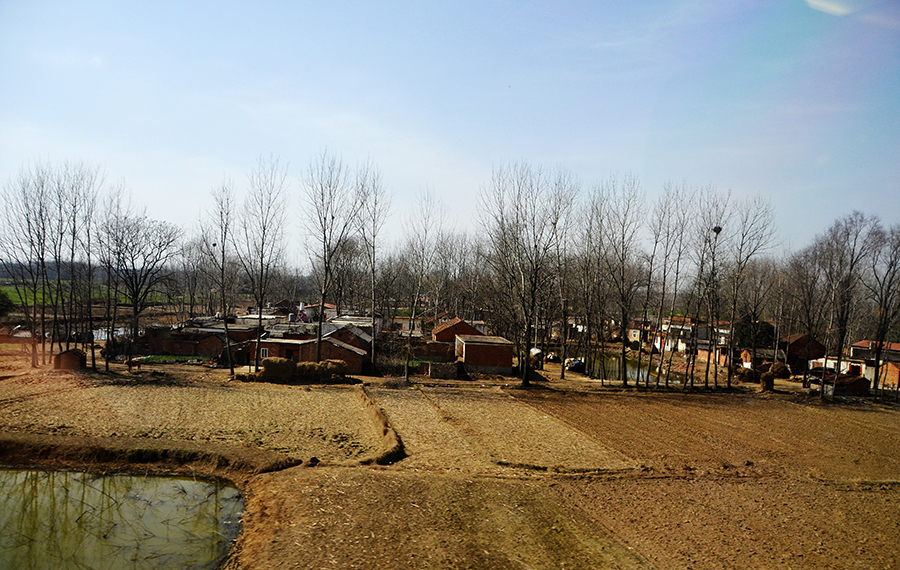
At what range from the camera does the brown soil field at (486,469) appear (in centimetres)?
1041

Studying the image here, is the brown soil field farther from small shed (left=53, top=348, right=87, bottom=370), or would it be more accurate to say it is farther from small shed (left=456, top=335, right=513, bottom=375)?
small shed (left=456, top=335, right=513, bottom=375)

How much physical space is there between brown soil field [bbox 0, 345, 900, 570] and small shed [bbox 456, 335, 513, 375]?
10896mm

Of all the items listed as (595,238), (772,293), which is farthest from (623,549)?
(772,293)

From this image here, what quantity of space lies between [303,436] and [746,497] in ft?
44.6

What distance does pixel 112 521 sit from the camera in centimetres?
1152

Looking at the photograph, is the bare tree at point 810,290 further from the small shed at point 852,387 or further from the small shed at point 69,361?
the small shed at point 69,361

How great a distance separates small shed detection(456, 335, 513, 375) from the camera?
37.6 metres

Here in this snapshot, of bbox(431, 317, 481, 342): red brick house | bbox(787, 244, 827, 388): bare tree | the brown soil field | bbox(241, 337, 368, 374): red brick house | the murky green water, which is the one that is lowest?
the murky green water

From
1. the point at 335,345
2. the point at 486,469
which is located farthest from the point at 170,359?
the point at 486,469

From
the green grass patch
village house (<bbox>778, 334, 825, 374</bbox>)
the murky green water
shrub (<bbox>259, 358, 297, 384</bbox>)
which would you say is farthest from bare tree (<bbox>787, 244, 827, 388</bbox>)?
the green grass patch

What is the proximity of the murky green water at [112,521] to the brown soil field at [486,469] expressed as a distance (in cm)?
61

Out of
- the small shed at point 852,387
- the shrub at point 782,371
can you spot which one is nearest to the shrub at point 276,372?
the small shed at point 852,387

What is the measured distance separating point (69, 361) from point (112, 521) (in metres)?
22.7

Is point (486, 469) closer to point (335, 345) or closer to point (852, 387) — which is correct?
point (335, 345)
